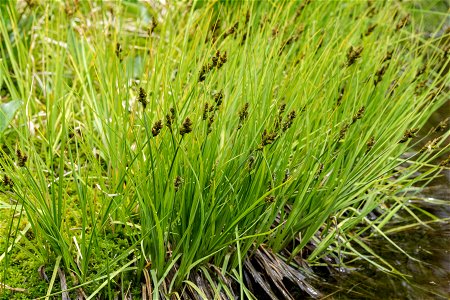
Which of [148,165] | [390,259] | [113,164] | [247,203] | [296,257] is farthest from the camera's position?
[390,259]

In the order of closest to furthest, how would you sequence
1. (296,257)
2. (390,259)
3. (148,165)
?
(148,165) < (296,257) < (390,259)

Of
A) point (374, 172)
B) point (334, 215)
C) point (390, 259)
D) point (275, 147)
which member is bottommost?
point (390, 259)

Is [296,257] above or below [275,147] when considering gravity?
below

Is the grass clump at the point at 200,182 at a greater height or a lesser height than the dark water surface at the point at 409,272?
greater

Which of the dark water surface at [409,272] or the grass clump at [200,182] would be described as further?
the dark water surface at [409,272]

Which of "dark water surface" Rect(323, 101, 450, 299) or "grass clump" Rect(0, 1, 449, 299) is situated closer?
"grass clump" Rect(0, 1, 449, 299)

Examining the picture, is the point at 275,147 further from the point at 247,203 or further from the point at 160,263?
the point at 160,263

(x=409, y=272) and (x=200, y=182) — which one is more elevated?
(x=200, y=182)

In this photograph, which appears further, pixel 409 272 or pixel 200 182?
pixel 409 272

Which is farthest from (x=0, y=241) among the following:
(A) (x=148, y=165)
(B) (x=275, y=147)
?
(B) (x=275, y=147)

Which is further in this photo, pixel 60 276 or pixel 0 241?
pixel 0 241

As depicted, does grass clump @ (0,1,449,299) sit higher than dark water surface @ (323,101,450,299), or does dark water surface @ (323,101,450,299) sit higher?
grass clump @ (0,1,449,299)
